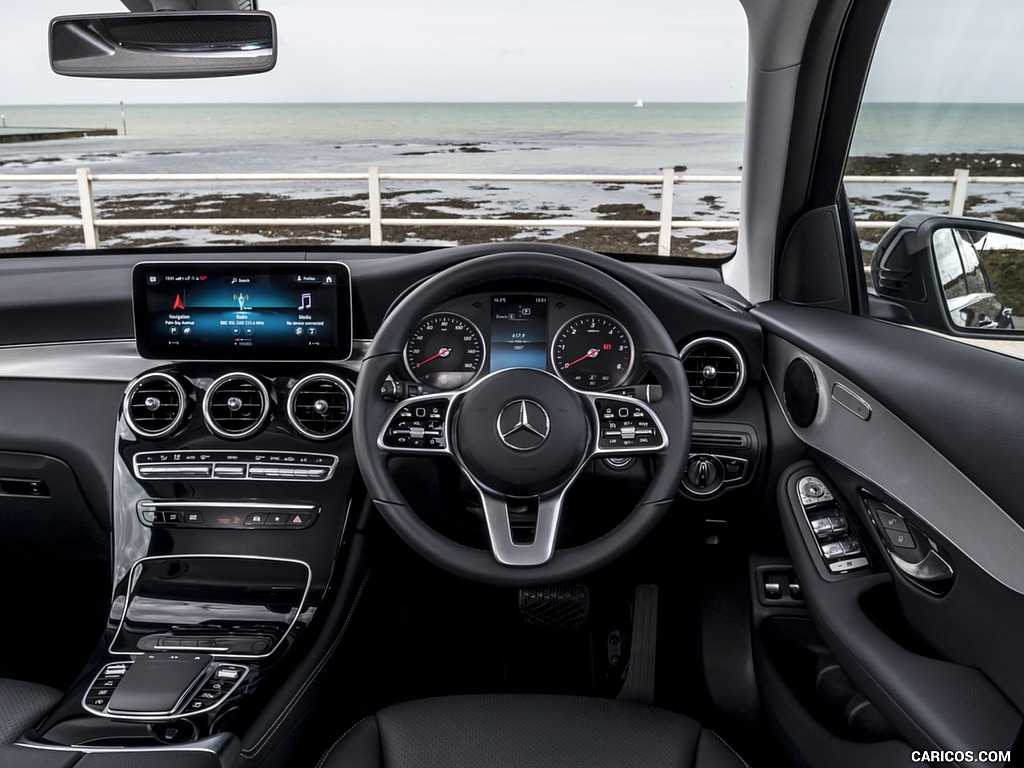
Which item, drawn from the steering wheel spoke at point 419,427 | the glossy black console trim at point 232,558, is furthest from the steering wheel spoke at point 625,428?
the glossy black console trim at point 232,558

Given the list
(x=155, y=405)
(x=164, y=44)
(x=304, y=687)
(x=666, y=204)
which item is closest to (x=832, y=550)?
(x=304, y=687)

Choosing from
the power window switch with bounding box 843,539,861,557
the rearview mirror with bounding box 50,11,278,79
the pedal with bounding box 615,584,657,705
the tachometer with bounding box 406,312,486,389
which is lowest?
the pedal with bounding box 615,584,657,705

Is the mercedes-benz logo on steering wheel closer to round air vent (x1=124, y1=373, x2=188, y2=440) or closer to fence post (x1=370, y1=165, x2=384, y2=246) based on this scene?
round air vent (x1=124, y1=373, x2=188, y2=440)

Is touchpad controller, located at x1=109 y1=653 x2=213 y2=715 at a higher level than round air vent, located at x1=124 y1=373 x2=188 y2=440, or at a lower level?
lower

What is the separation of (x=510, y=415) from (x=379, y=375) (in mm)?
278

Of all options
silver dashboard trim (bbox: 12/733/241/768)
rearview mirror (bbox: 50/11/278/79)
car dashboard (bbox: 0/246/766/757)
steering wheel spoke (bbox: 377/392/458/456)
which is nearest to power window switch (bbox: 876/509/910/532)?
car dashboard (bbox: 0/246/766/757)

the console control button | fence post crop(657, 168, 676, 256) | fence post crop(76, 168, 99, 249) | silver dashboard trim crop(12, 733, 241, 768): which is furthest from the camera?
fence post crop(657, 168, 676, 256)

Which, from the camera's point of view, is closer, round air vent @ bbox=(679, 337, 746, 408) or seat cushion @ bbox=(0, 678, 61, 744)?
seat cushion @ bbox=(0, 678, 61, 744)

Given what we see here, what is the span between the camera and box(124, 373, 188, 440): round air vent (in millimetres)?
1991

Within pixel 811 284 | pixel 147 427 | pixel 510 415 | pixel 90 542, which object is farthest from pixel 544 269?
pixel 90 542

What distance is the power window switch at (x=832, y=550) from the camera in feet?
5.65

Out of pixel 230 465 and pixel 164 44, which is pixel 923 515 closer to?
pixel 230 465

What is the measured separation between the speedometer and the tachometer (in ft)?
0.59

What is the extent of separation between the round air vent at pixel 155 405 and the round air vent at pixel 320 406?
274mm
